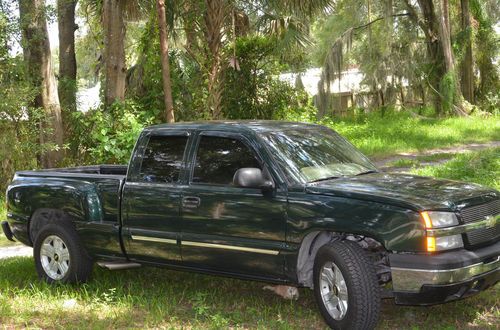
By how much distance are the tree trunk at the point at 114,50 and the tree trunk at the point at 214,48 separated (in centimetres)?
189

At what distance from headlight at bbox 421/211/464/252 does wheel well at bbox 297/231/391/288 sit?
20.8 inches

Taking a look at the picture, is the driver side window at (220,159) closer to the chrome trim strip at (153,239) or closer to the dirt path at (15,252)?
the chrome trim strip at (153,239)

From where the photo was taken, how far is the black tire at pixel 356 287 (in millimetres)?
5301

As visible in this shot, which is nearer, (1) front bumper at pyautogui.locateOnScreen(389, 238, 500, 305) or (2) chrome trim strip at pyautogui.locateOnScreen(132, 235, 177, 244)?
(1) front bumper at pyautogui.locateOnScreen(389, 238, 500, 305)

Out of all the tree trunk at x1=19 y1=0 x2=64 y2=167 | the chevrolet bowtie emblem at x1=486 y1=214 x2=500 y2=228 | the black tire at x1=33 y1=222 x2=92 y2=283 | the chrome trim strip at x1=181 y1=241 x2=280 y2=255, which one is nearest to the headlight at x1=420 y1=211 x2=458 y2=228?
the chevrolet bowtie emblem at x1=486 y1=214 x2=500 y2=228

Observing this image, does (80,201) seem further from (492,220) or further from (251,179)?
(492,220)

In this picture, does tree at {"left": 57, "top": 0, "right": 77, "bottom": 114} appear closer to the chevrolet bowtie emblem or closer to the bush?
the bush

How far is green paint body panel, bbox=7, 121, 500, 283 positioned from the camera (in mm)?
5379

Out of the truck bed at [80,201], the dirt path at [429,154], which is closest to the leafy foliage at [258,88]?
the dirt path at [429,154]

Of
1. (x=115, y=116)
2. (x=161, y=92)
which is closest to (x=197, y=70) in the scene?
(x=161, y=92)

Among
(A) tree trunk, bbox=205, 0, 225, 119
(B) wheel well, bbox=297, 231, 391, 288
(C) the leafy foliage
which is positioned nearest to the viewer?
(B) wheel well, bbox=297, 231, 391, 288

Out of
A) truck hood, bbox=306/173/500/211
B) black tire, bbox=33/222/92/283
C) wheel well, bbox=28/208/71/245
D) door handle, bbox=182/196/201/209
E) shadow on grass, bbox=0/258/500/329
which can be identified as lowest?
shadow on grass, bbox=0/258/500/329

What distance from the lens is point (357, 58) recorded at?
112ft

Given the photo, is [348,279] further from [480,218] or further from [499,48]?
[499,48]
